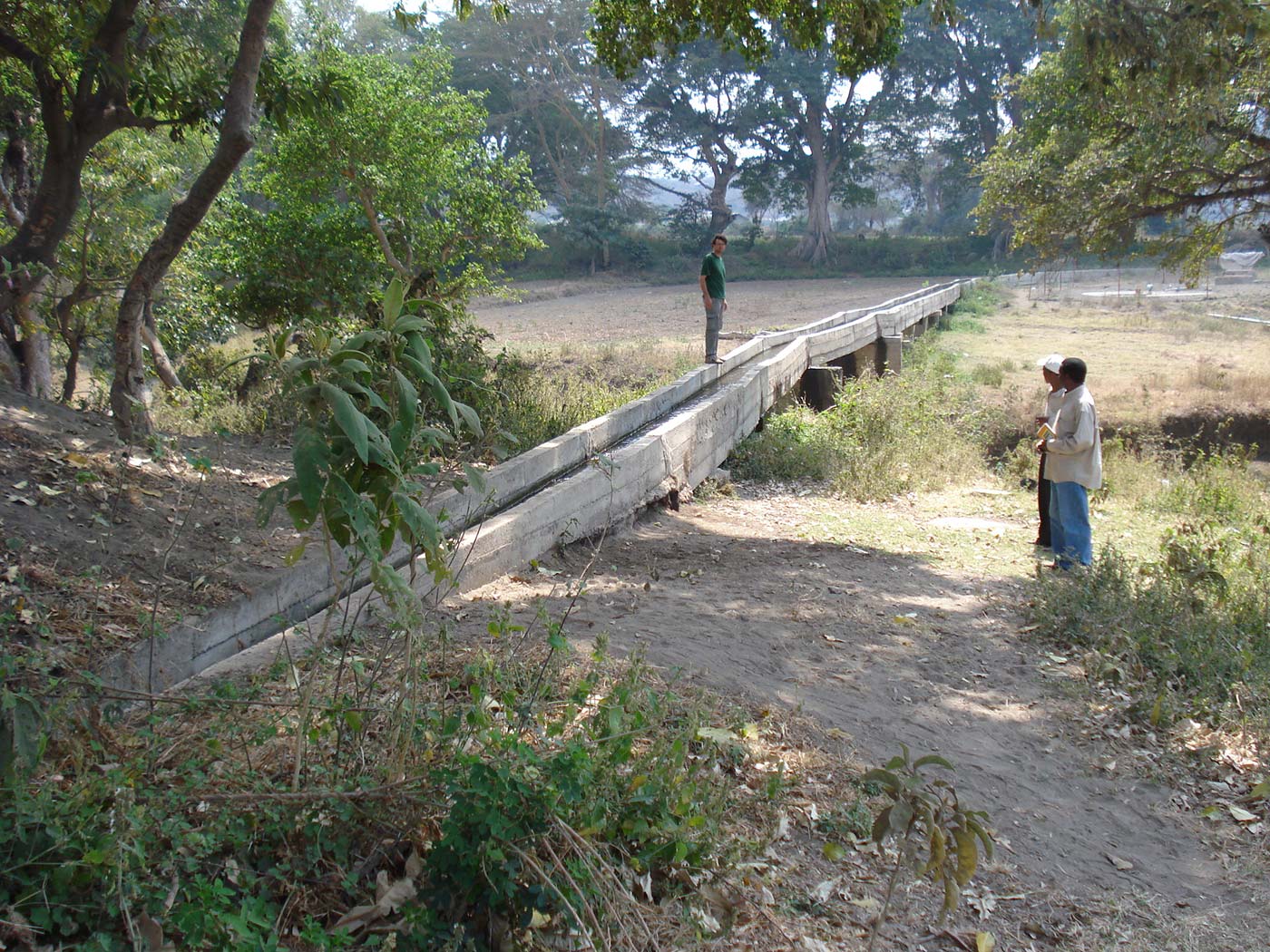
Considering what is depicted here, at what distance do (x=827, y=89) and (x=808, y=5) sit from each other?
41.4m

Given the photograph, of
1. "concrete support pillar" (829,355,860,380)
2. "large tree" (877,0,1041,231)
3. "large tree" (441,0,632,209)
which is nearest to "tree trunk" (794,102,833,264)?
"large tree" (877,0,1041,231)

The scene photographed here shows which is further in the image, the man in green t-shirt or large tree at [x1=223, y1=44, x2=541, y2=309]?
the man in green t-shirt

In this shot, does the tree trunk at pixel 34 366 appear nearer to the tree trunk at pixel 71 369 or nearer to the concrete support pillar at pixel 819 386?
the tree trunk at pixel 71 369

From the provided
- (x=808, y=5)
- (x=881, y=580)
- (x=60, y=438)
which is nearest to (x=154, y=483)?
(x=60, y=438)

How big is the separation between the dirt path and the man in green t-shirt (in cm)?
511

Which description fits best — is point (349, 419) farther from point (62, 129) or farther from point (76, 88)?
point (76, 88)

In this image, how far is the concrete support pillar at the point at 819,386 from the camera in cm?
1516

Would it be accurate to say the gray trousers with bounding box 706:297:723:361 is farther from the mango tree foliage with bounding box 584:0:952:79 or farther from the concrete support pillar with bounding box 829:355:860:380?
the concrete support pillar with bounding box 829:355:860:380

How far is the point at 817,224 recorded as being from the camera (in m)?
49.6

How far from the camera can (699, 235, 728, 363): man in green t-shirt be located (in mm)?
12141

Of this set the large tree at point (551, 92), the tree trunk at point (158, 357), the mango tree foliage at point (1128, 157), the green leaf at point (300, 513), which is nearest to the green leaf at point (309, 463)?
the green leaf at point (300, 513)

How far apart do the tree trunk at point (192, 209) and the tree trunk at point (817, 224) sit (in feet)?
150

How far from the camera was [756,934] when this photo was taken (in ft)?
9.41

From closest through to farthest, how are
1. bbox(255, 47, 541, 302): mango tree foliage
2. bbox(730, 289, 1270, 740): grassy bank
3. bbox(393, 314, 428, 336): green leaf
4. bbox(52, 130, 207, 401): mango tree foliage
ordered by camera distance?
bbox(393, 314, 428, 336): green leaf → bbox(730, 289, 1270, 740): grassy bank → bbox(52, 130, 207, 401): mango tree foliage → bbox(255, 47, 541, 302): mango tree foliage
